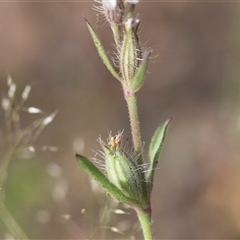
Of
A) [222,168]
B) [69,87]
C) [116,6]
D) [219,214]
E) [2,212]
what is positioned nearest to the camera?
[116,6]

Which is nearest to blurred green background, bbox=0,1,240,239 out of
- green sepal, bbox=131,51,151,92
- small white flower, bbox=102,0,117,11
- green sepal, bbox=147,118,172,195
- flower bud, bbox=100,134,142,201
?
green sepal, bbox=147,118,172,195

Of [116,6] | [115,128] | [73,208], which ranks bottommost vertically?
[116,6]

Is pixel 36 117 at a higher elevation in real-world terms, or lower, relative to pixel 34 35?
lower

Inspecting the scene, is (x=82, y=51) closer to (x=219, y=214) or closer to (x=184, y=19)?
(x=184, y=19)

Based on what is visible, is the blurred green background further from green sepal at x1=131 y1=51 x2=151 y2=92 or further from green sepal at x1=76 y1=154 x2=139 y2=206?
green sepal at x1=131 y1=51 x2=151 y2=92

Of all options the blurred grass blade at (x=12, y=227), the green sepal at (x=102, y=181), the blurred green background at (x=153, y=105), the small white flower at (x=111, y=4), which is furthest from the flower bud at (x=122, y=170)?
the blurred green background at (x=153, y=105)

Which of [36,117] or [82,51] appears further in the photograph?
[82,51]

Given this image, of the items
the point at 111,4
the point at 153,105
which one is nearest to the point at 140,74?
the point at 111,4

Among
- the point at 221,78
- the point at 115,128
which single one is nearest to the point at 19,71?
the point at 115,128
